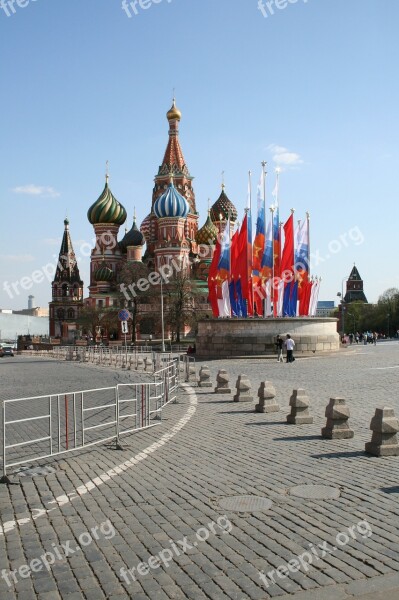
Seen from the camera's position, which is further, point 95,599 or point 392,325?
point 392,325

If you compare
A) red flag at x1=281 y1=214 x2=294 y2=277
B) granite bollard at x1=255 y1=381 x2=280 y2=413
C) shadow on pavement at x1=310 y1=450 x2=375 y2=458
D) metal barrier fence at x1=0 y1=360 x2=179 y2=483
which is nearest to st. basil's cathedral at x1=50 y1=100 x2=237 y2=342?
red flag at x1=281 y1=214 x2=294 y2=277

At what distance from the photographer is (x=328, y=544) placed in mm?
5500

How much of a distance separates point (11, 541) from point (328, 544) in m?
2.80

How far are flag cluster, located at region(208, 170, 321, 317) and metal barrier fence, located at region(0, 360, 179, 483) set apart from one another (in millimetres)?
20384

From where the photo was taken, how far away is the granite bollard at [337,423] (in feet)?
33.6

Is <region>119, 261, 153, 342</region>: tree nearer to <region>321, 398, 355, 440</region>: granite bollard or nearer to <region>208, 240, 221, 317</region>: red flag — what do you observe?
<region>208, 240, 221, 317</region>: red flag

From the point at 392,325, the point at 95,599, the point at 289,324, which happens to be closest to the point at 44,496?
the point at 95,599

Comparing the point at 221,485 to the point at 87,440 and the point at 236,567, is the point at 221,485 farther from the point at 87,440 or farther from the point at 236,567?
the point at 87,440

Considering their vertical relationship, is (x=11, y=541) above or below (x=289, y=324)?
below

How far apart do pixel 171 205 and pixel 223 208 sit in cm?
1371

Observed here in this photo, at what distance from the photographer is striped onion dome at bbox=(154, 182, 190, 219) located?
7512cm

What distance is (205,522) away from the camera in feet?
20.0

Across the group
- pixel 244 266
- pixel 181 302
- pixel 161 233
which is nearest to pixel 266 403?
pixel 244 266

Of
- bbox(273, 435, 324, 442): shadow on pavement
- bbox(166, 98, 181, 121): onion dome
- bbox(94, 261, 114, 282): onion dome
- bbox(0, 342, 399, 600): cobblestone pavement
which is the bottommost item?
bbox(0, 342, 399, 600): cobblestone pavement
